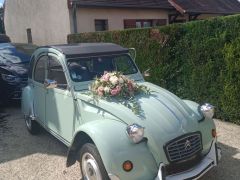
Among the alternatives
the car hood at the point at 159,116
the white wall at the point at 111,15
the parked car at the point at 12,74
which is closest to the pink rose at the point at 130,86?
the car hood at the point at 159,116

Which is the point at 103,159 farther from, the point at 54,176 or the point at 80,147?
the point at 54,176

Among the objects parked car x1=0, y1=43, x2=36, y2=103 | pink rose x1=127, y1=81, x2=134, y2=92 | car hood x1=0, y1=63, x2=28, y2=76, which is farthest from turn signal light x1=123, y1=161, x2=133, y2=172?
car hood x1=0, y1=63, x2=28, y2=76

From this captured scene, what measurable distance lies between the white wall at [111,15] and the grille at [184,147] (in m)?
12.1

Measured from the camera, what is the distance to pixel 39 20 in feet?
60.7

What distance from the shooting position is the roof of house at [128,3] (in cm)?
1510

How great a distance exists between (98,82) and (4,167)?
213cm

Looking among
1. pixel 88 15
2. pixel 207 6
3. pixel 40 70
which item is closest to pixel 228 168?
pixel 40 70

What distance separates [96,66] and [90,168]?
178 cm

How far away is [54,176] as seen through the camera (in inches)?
196

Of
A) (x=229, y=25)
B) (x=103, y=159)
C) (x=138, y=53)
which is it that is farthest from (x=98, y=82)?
(x=138, y=53)

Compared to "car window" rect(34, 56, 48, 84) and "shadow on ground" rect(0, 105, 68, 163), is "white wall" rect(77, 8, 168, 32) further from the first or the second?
"car window" rect(34, 56, 48, 84)

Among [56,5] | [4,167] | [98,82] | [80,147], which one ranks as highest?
[56,5]

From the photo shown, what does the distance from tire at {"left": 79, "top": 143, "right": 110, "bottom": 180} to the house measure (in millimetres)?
11517

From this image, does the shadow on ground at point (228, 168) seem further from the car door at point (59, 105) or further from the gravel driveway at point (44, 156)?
the car door at point (59, 105)
